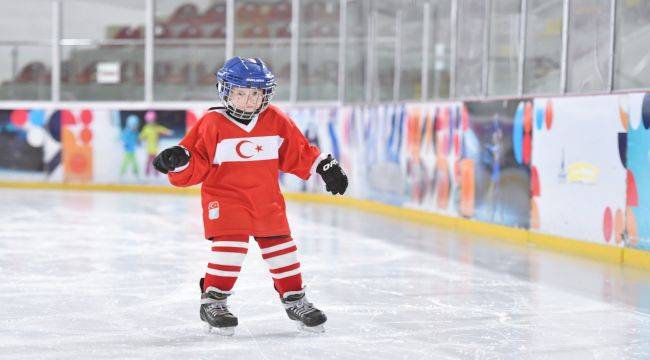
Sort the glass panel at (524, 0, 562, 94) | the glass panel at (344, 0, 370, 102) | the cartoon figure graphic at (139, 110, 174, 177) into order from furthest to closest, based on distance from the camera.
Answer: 1. the cartoon figure graphic at (139, 110, 174, 177)
2. the glass panel at (344, 0, 370, 102)
3. the glass panel at (524, 0, 562, 94)

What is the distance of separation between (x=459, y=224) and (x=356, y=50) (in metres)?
4.06

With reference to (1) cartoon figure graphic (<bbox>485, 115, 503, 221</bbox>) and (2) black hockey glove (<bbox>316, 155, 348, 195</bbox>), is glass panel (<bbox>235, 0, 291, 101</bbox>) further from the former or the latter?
(2) black hockey glove (<bbox>316, 155, 348, 195</bbox>)

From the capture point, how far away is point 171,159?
10.9ft

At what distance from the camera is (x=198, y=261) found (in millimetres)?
5762

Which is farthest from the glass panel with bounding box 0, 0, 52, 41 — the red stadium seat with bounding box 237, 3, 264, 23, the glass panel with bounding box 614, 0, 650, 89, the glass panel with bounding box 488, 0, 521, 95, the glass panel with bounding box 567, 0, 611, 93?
the glass panel with bounding box 614, 0, 650, 89

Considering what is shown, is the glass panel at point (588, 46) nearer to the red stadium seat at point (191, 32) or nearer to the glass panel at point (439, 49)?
the glass panel at point (439, 49)

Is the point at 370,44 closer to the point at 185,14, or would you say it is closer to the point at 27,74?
the point at 185,14

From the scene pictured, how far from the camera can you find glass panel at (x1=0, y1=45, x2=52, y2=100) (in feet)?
45.6

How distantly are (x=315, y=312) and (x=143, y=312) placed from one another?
0.81 meters

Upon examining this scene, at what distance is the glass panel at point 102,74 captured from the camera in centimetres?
1377

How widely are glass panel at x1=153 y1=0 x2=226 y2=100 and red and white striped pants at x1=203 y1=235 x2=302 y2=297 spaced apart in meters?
10.3

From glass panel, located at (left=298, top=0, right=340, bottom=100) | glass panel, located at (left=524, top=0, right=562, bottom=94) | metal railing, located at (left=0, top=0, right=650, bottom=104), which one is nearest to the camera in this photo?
glass panel, located at (left=524, top=0, right=562, bottom=94)

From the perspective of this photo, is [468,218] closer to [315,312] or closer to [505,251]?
[505,251]

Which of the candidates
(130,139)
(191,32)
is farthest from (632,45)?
(191,32)
